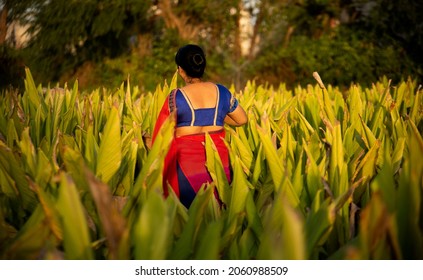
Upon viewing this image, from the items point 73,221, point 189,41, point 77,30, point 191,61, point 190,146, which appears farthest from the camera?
point 189,41

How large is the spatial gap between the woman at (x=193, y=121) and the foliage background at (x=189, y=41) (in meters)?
7.70

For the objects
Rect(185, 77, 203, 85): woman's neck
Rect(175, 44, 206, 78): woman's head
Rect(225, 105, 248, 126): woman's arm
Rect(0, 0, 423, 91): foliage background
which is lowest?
Rect(0, 0, 423, 91): foliage background

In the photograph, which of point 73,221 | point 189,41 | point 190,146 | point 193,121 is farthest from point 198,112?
point 189,41

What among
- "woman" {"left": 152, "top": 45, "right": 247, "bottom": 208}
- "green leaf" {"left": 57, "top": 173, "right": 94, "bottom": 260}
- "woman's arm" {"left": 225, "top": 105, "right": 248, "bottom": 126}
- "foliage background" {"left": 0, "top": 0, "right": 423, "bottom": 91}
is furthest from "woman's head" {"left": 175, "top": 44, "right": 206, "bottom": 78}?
"foliage background" {"left": 0, "top": 0, "right": 423, "bottom": 91}

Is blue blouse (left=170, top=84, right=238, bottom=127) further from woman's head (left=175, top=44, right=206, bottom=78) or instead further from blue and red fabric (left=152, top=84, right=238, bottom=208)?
woman's head (left=175, top=44, right=206, bottom=78)

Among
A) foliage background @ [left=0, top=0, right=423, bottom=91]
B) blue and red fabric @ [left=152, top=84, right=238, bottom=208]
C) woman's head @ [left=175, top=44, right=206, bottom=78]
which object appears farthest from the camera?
foliage background @ [left=0, top=0, right=423, bottom=91]

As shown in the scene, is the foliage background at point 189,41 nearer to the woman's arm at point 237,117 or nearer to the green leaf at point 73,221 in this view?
the woman's arm at point 237,117

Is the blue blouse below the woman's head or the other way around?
below

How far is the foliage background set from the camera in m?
10.1

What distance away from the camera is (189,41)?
1124cm

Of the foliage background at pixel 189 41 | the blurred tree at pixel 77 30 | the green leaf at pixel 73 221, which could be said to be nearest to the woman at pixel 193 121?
the green leaf at pixel 73 221

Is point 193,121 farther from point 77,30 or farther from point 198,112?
point 77,30

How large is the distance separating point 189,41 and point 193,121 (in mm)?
9397
